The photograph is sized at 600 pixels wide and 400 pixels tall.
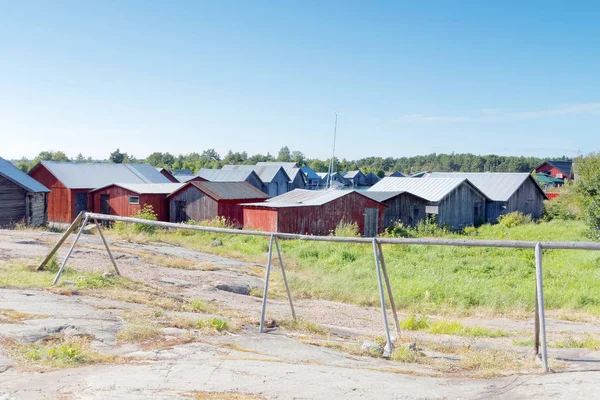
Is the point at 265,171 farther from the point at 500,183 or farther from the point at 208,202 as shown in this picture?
the point at 208,202

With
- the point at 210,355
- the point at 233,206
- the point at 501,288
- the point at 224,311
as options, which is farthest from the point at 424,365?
the point at 233,206

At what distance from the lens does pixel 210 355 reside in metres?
7.29

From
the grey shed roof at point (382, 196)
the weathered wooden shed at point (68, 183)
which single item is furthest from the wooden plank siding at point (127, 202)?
the grey shed roof at point (382, 196)

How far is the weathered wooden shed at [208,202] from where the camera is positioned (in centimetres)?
3275

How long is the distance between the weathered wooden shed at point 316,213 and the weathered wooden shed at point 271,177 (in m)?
30.1

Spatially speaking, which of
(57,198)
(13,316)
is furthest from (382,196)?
(13,316)

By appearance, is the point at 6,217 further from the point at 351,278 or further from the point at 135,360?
the point at 135,360

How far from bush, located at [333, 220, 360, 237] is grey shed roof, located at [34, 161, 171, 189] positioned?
1993 centimetres

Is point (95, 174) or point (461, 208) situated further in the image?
point (95, 174)

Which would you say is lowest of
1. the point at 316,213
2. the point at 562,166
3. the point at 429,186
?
the point at 316,213

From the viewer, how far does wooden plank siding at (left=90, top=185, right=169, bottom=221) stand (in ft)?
112

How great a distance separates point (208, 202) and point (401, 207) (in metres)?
11.9

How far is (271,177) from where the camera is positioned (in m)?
62.2

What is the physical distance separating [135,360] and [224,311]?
137 inches
